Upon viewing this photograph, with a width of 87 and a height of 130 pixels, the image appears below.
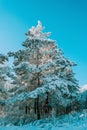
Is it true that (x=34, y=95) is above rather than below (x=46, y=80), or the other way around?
below

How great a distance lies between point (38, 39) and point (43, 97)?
597cm

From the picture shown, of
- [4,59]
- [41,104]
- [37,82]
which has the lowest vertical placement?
[41,104]

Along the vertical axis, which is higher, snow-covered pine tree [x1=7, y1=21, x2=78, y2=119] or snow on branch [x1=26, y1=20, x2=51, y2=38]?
snow on branch [x1=26, y1=20, x2=51, y2=38]

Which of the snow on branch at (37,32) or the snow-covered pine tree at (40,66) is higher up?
the snow on branch at (37,32)

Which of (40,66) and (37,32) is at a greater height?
(37,32)

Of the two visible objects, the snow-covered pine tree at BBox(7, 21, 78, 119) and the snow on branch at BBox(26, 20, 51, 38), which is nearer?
the snow-covered pine tree at BBox(7, 21, 78, 119)

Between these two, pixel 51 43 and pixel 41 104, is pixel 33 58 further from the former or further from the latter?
pixel 41 104

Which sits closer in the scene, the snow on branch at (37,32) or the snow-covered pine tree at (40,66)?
the snow-covered pine tree at (40,66)

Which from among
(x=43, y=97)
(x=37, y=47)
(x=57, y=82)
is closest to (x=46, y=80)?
(x=57, y=82)

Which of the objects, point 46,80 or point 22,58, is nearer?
point 46,80

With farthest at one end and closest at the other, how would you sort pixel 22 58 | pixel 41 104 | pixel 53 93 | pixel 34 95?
pixel 41 104 → pixel 22 58 → pixel 53 93 → pixel 34 95

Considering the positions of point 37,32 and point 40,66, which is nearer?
point 40,66

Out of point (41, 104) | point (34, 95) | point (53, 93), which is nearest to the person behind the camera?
point (34, 95)

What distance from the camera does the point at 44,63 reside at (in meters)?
24.1
